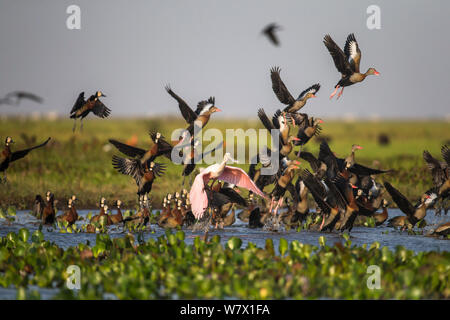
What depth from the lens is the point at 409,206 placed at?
1333cm

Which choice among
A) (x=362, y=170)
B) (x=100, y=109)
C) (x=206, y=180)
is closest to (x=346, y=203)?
(x=362, y=170)

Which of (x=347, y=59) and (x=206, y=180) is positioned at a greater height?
(x=347, y=59)

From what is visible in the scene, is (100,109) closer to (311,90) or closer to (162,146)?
(162,146)

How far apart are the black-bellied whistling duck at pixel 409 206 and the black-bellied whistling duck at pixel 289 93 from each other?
2529 millimetres

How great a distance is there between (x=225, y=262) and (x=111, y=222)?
4.49 metres

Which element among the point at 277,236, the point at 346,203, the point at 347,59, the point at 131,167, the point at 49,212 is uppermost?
the point at 347,59

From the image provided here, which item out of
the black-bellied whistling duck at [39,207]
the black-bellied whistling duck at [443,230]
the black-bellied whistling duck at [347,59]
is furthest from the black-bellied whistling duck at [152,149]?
the black-bellied whistling duck at [443,230]

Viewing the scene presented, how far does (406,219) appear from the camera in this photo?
45.9 ft

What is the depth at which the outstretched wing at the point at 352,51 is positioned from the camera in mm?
14438

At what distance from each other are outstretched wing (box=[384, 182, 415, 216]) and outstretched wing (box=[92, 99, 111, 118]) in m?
5.54

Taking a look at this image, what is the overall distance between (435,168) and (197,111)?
15.3 ft

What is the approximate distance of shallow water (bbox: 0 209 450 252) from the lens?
12570mm

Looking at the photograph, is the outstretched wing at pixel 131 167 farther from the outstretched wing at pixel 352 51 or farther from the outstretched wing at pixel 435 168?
the outstretched wing at pixel 435 168
